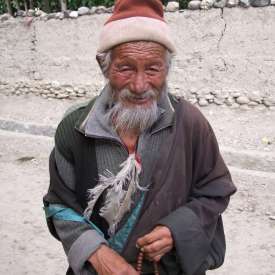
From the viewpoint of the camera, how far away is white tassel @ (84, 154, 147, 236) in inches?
59.1

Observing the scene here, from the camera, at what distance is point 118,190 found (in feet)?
4.96

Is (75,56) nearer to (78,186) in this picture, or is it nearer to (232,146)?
(232,146)

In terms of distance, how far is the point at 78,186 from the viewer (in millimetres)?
1576

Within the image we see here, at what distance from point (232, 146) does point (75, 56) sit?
145 inches

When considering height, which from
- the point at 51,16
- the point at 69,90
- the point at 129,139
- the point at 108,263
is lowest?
the point at 69,90

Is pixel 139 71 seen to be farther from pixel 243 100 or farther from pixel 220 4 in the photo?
pixel 220 4

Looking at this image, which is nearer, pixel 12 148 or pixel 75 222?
pixel 75 222

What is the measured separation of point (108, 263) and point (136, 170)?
12.9 inches

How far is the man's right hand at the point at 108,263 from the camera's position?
1.45 m

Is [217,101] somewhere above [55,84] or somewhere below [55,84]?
above

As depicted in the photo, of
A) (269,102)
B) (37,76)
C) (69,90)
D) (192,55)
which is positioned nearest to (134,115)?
(269,102)

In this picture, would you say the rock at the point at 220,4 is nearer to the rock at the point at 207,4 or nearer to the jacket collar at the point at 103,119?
the rock at the point at 207,4

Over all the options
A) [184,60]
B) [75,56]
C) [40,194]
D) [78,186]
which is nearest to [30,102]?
[75,56]

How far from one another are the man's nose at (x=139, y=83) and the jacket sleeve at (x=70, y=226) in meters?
0.36
